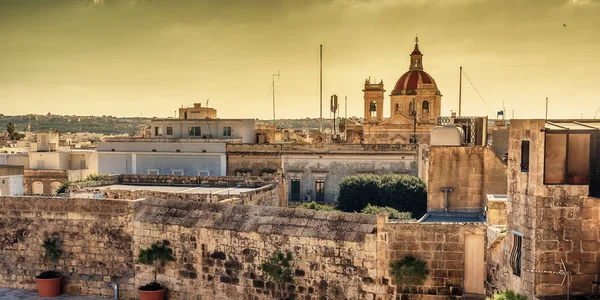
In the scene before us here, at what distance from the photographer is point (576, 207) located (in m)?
7.20

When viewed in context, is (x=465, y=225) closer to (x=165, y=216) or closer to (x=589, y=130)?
(x=589, y=130)

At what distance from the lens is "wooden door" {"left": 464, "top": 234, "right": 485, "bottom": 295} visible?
845 centimetres

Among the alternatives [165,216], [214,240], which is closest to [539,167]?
[214,240]

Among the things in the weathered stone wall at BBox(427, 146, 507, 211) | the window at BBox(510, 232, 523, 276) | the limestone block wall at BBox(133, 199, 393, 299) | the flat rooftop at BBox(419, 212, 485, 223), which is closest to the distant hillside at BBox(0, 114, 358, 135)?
the weathered stone wall at BBox(427, 146, 507, 211)

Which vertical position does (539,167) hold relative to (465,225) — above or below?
above

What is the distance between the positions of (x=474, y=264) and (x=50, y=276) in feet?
28.1

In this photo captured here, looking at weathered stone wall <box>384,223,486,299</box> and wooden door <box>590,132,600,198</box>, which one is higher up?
wooden door <box>590,132,600,198</box>

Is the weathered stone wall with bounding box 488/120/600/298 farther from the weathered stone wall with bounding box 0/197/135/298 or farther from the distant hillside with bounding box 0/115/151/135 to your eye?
the distant hillside with bounding box 0/115/151/135

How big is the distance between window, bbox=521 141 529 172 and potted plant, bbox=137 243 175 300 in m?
6.49

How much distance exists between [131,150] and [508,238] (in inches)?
1094

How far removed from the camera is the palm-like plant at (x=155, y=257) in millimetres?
10883

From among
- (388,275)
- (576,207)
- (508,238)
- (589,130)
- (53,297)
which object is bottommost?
(53,297)

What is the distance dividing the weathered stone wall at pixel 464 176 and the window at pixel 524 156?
414 centimetres

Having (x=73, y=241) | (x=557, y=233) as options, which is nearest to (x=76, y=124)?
(x=73, y=241)
